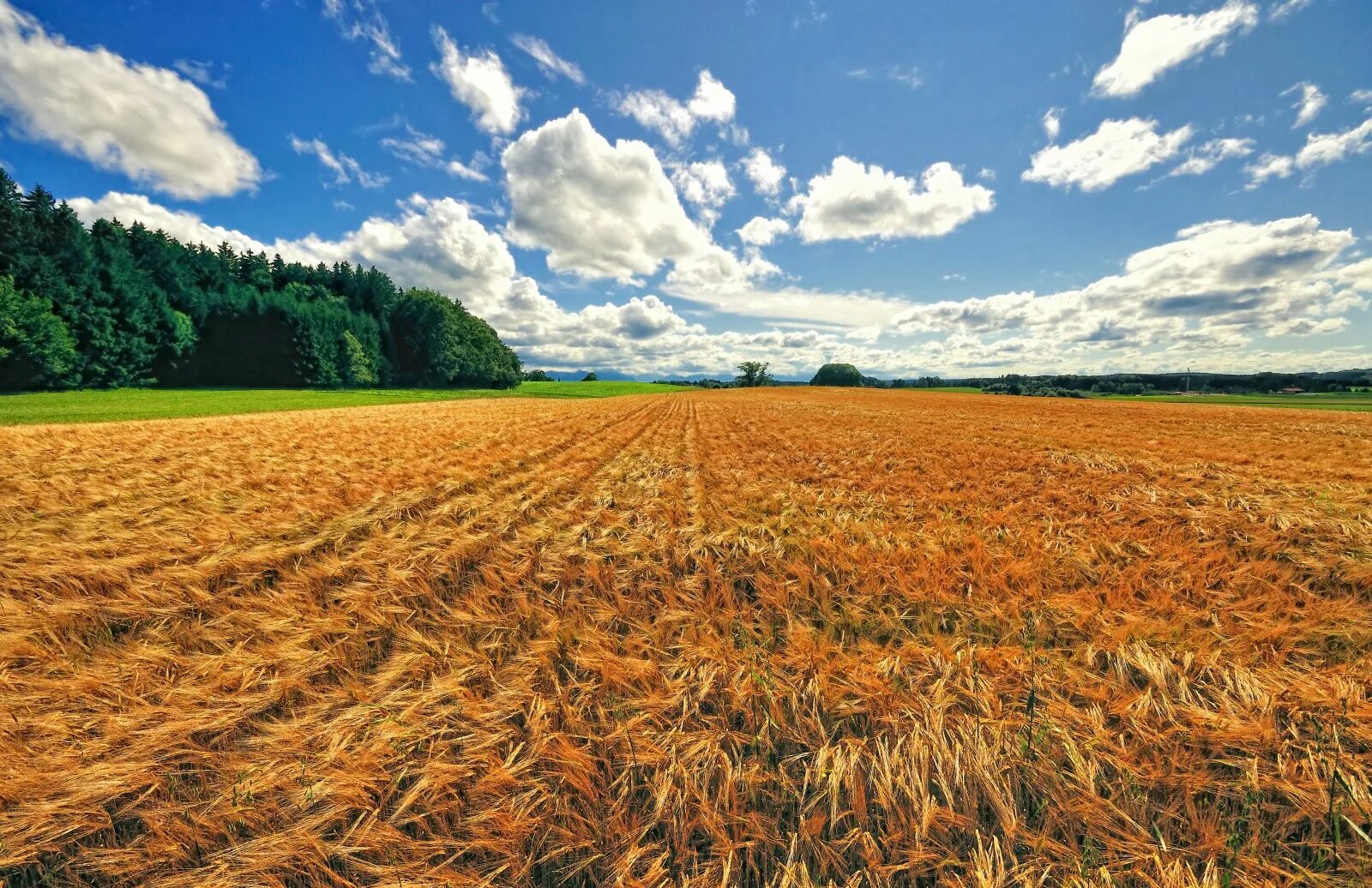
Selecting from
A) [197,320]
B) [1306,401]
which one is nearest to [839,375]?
[1306,401]

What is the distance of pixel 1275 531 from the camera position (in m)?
5.33

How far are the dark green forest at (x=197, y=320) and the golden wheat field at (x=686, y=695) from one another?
5014cm

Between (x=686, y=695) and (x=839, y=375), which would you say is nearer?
(x=686, y=695)

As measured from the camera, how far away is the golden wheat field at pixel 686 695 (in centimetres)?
191

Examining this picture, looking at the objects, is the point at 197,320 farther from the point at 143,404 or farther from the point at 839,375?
the point at 839,375

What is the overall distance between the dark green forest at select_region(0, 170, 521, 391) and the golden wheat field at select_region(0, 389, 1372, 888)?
50139 millimetres

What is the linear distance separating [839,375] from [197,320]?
159634 mm

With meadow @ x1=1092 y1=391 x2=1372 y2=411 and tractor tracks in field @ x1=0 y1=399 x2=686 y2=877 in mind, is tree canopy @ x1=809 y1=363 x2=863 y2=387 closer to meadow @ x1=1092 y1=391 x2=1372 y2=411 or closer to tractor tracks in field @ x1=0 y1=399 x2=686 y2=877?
meadow @ x1=1092 y1=391 x2=1372 y2=411

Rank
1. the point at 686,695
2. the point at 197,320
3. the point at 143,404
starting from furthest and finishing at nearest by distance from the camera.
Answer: the point at 197,320 → the point at 143,404 → the point at 686,695

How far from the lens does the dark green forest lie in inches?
1393

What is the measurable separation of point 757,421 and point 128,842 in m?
21.9

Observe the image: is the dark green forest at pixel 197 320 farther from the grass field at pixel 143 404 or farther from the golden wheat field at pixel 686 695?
the golden wheat field at pixel 686 695

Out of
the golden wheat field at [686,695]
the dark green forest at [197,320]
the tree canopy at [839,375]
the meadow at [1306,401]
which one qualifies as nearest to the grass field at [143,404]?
the dark green forest at [197,320]

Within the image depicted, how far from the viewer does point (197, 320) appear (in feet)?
167
